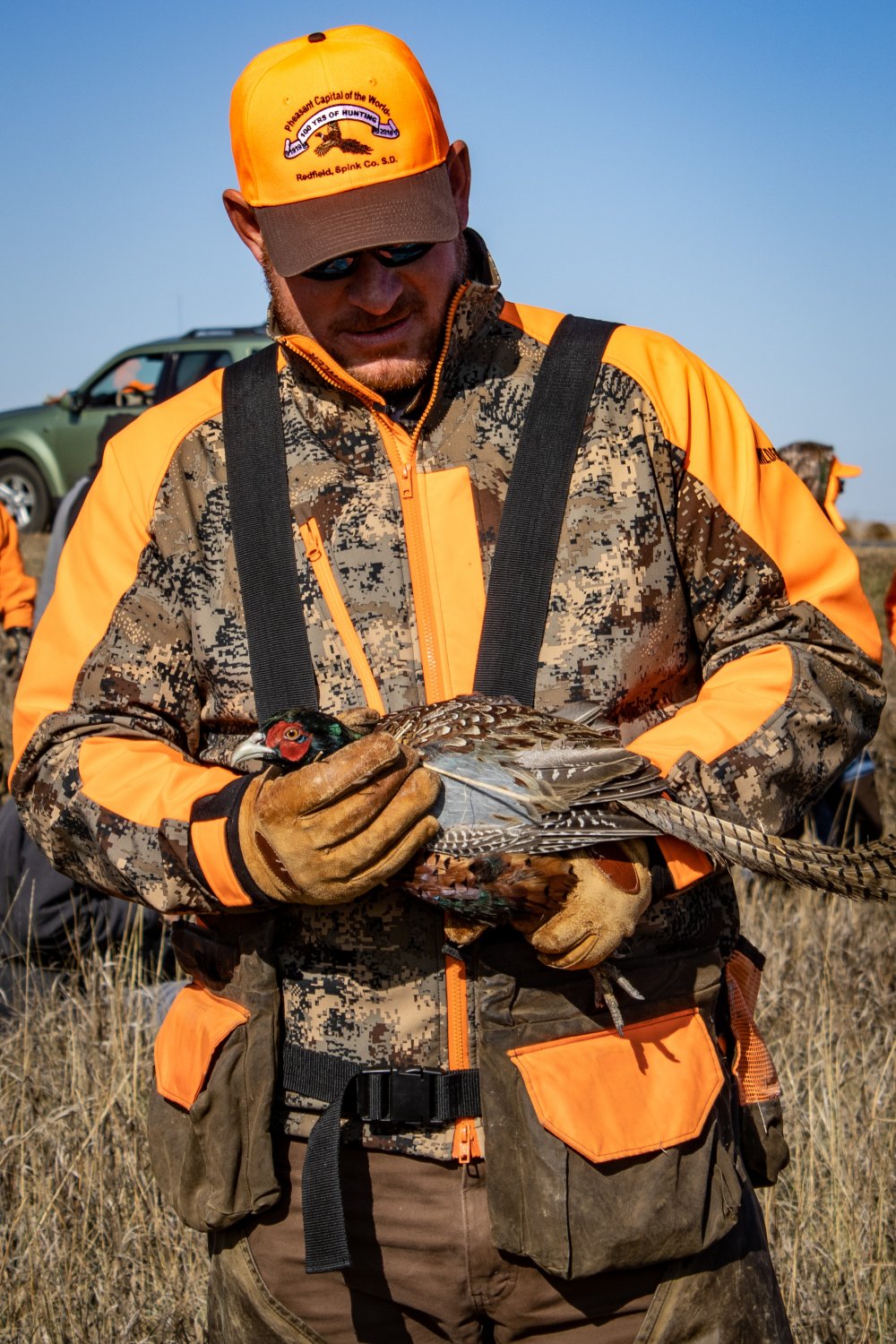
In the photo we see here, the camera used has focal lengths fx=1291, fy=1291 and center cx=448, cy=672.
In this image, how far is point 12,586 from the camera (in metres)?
7.82

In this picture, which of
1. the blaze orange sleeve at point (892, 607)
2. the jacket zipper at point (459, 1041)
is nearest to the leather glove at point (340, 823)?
the jacket zipper at point (459, 1041)

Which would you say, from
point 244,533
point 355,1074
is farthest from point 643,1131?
point 244,533

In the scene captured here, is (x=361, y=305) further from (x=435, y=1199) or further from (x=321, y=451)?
(x=435, y=1199)

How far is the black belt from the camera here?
230 cm

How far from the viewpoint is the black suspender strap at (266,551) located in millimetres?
2457

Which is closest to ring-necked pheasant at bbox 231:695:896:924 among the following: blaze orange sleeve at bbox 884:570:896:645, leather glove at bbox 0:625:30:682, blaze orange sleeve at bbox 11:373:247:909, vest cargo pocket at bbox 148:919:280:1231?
blaze orange sleeve at bbox 11:373:247:909

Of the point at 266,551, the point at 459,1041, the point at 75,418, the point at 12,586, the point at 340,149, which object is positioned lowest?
the point at 459,1041

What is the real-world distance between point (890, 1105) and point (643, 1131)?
2.23 metres

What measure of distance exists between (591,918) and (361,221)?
139 cm

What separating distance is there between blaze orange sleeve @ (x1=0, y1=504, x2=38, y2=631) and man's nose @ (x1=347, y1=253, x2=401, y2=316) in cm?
571

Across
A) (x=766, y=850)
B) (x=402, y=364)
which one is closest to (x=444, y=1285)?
(x=766, y=850)

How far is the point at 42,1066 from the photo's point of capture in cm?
462

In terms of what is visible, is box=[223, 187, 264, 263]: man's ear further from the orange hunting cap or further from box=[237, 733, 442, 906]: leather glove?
box=[237, 733, 442, 906]: leather glove

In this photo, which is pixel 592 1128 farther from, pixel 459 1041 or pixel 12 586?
pixel 12 586
